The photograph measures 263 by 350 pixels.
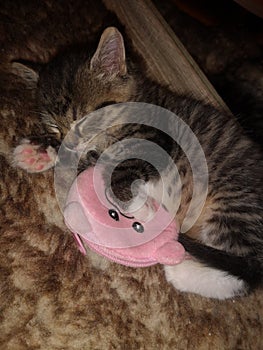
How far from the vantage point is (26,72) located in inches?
64.1

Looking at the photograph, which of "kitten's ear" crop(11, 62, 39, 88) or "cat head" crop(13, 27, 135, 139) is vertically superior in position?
"cat head" crop(13, 27, 135, 139)

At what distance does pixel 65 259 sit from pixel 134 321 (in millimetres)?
316

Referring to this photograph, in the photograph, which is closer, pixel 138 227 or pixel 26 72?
pixel 138 227

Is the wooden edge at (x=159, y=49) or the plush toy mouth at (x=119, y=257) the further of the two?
the wooden edge at (x=159, y=49)

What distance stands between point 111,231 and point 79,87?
1.72 ft

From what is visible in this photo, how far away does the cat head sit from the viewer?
153 centimetres

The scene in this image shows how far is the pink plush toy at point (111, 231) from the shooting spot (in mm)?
1405

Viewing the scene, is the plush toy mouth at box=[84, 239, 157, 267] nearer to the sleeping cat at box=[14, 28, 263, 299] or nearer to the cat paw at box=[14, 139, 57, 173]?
the sleeping cat at box=[14, 28, 263, 299]

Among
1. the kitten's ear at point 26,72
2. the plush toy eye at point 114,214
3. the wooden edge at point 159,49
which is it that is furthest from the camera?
the wooden edge at point 159,49

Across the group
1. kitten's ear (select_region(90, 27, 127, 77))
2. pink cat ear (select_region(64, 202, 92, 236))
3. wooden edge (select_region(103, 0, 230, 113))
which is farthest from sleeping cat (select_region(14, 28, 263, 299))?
wooden edge (select_region(103, 0, 230, 113))

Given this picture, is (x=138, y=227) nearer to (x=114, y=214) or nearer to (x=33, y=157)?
(x=114, y=214)

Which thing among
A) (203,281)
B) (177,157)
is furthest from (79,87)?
(203,281)

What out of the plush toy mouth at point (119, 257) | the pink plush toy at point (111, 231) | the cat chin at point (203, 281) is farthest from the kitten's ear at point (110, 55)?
the cat chin at point (203, 281)

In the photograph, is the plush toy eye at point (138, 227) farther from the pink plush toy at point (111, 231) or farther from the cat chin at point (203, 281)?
the cat chin at point (203, 281)
